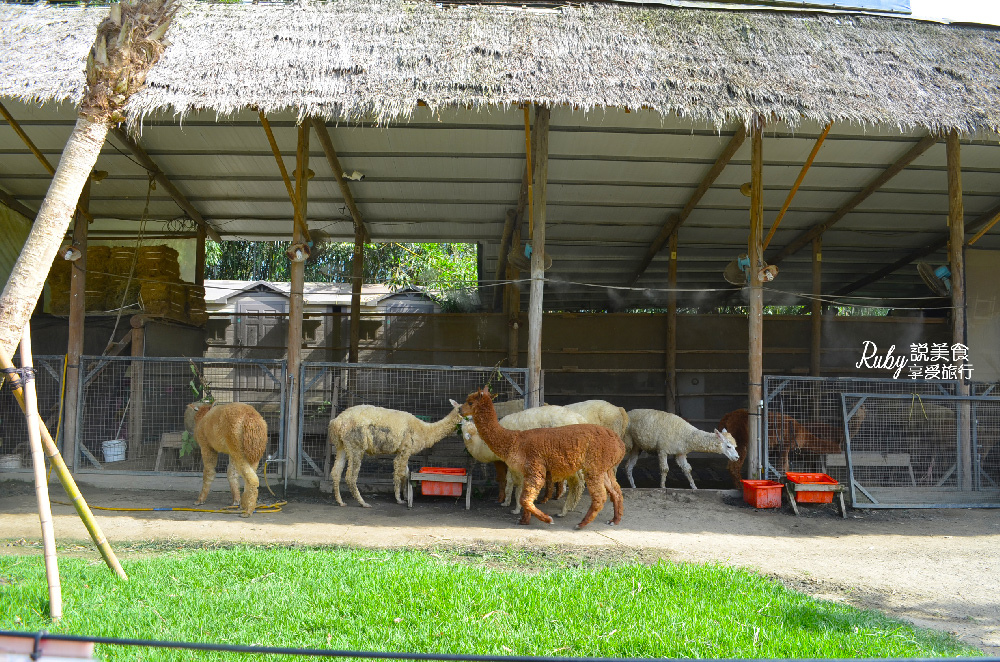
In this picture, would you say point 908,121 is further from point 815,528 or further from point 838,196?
point 815,528

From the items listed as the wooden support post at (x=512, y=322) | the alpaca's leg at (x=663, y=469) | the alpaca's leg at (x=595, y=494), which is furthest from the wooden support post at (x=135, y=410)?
the alpaca's leg at (x=663, y=469)

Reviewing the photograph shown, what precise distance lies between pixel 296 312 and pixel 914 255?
12273 millimetres

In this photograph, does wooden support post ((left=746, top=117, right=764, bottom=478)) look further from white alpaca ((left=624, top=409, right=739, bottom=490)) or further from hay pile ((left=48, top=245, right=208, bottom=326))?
hay pile ((left=48, top=245, right=208, bottom=326))

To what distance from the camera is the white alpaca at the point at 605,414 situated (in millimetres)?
8352

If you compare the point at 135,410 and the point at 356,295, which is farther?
Answer: the point at 356,295

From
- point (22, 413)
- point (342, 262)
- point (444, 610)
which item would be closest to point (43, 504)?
point (444, 610)

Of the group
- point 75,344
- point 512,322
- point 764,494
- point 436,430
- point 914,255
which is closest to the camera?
point 764,494

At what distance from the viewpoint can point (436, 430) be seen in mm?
7727

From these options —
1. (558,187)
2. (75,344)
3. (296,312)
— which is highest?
(558,187)

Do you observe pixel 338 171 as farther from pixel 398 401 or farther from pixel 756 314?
pixel 756 314

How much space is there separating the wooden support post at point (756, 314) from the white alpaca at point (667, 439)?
29cm

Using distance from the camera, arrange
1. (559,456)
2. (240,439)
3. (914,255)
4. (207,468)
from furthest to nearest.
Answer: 1. (914,255)
2. (207,468)
3. (240,439)
4. (559,456)

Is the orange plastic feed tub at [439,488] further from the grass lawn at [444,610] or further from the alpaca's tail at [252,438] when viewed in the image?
the grass lawn at [444,610]

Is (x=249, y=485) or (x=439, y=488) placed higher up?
(x=249, y=485)
